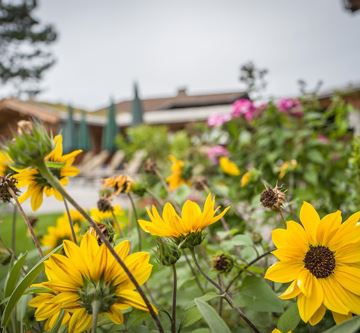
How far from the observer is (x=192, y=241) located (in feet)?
1.42

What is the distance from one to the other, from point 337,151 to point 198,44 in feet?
50.5

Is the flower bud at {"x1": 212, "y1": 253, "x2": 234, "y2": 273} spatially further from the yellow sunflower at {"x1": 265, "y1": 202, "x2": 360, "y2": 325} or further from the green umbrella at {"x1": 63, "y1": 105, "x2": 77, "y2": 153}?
the green umbrella at {"x1": 63, "y1": 105, "x2": 77, "y2": 153}

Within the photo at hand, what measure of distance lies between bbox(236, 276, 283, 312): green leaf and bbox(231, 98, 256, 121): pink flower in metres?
1.61

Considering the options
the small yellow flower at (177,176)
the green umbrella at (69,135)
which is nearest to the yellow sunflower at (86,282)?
the small yellow flower at (177,176)

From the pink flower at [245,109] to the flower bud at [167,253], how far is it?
173cm

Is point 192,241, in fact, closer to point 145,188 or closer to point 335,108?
point 145,188

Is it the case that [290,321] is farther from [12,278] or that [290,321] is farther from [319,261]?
[12,278]

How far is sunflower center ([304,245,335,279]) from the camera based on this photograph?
393 mm

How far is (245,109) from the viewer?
2.06 meters

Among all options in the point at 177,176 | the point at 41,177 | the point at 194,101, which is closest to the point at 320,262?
the point at 41,177

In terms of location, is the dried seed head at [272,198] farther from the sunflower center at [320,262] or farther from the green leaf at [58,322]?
the green leaf at [58,322]

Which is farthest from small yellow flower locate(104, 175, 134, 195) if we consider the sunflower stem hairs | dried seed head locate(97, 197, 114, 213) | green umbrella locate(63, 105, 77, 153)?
green umbrella locate(63, 105, 77, 153)

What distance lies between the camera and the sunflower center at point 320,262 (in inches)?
15.5

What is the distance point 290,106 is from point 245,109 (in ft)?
0.73
